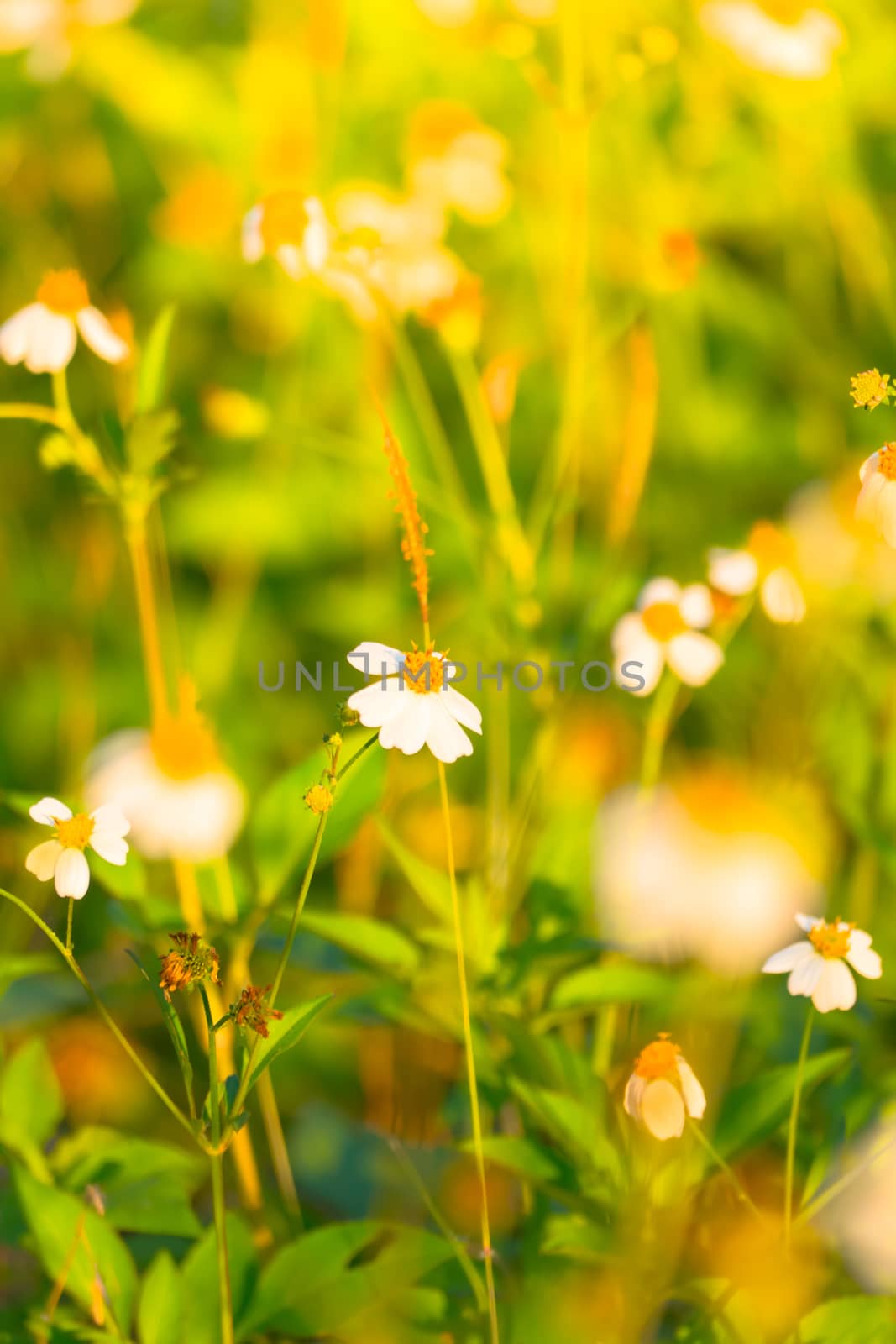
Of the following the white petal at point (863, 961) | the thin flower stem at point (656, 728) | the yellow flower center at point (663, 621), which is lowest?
the white petal at point (863, 961)

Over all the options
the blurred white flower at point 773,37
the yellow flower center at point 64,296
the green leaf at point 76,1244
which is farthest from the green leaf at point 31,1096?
the blurred white flower at point 773,37

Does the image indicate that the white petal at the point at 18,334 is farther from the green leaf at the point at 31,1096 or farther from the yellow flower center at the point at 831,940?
the yellow flower center at the point at 831,940

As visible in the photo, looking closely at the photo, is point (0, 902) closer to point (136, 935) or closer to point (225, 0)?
point (136, 935)

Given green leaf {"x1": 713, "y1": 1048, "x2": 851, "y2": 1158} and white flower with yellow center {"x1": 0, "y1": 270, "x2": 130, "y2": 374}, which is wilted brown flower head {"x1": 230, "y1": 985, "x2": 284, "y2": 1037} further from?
white flower with yellow center {"x1": 0, "y1": 270, "x2": 130, "y2": 374}

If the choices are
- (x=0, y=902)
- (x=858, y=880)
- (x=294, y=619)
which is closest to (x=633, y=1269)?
(x=858, y=880)

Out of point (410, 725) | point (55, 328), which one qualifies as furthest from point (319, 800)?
point (55, 328)

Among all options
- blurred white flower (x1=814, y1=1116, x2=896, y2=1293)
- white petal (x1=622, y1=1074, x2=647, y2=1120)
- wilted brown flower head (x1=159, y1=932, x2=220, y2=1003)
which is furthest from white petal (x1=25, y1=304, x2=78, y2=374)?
blurred white flower (x1=814, y1=1116, x2=896, y2=1293)
